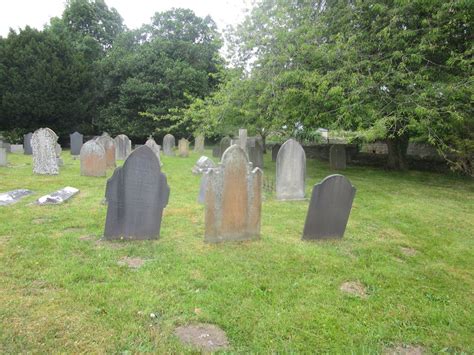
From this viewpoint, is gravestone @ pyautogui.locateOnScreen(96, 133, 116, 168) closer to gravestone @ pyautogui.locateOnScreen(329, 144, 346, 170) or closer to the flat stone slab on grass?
gravestone @ pyautogui.locateOnScreen(329, 144, 346, 170)

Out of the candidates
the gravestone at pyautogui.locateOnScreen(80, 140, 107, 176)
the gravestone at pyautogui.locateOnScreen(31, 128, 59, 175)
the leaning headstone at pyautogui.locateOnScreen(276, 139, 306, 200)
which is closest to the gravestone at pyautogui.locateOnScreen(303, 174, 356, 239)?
the leaning headstone at pyautogui.locateOnScreen(276, 139, 306, 200)

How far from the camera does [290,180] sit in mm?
8359

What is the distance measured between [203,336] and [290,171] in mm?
5932

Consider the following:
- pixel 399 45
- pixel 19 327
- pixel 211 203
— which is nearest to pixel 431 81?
pixel 399 45

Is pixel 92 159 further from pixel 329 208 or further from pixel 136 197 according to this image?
pixel 329 208

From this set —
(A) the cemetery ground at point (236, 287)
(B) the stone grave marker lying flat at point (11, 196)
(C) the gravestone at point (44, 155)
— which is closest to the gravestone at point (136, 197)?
(A) the cemetery ground at point (236, 287)

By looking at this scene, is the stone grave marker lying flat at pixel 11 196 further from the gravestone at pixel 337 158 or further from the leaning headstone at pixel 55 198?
the gravestone at pixel 337 158

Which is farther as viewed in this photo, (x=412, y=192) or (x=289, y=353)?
(x=412, y=192)

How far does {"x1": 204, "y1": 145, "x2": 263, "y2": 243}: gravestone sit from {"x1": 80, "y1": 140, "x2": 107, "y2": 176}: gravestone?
7.37 meters

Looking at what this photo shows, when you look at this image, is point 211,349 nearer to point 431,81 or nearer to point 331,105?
point 331,105

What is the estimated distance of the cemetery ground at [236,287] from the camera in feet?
9.18

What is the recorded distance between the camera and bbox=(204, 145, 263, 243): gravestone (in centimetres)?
498

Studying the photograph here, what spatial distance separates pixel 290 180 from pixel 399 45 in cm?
597

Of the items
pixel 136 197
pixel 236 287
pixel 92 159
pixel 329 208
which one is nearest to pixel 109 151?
pixel 92 159
